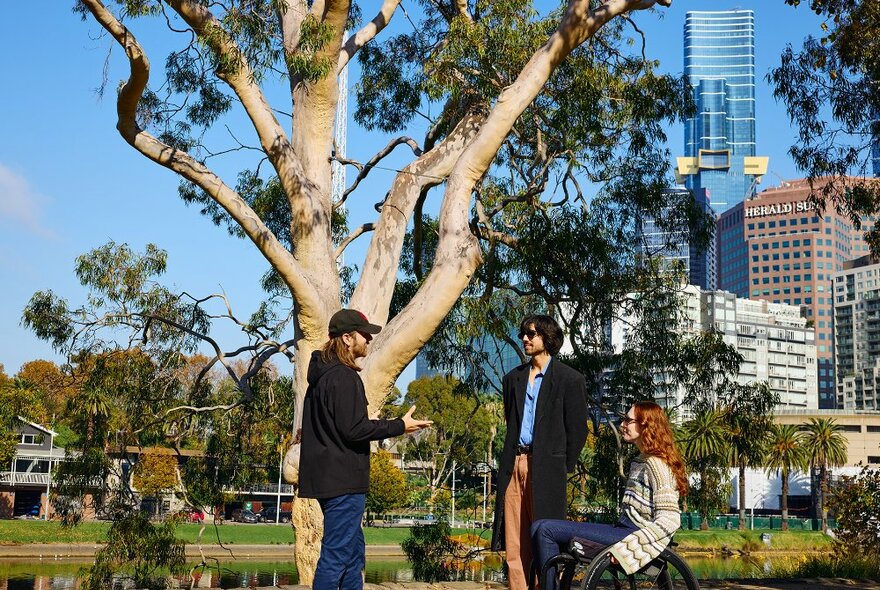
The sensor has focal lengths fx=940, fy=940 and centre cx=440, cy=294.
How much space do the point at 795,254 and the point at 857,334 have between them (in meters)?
32.1

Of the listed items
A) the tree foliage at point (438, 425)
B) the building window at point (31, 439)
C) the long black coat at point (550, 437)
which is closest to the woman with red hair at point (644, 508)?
the long black coat at point (550, 437)

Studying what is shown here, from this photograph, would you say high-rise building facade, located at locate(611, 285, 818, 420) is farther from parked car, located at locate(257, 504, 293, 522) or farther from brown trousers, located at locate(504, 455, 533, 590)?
brown trousers, located at locate(504, 455, 533, 590)

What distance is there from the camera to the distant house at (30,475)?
3797cm

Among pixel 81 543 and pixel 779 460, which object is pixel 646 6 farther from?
pixel 779 460

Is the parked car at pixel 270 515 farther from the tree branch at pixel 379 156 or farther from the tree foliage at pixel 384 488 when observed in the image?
the tree branch at pixel 379 156

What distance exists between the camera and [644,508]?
4.15m

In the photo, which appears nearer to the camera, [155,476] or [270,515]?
[155,476]

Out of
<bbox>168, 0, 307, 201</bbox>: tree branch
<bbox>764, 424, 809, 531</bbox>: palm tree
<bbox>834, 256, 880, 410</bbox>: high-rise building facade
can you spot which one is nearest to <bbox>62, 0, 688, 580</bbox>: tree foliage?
<bbox>168, 0, 307, 201</bbox>: tree branch

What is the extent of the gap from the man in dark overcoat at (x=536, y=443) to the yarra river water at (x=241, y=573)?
14.4 m

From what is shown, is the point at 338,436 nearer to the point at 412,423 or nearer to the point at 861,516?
the point at 412,423

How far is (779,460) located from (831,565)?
4166 centimetres

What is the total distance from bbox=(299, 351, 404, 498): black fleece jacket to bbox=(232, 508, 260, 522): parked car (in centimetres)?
3968

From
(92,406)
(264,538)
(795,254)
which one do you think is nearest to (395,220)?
(92,406)

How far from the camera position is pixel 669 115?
12250mm
